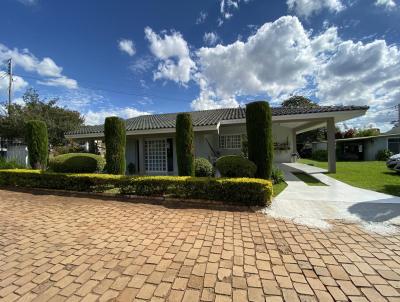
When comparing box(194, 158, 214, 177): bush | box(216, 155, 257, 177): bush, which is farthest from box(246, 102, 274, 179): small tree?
box(194, 158, 214, 177): bush

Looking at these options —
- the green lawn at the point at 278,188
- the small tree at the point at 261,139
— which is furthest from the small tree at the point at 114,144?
the green lawn at the point at 278,188

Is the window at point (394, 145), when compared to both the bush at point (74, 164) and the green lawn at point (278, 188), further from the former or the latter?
the bush at point (74, 164)

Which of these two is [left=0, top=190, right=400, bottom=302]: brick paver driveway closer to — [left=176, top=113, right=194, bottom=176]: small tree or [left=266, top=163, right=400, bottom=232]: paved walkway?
[left=266, top=163, right=400, bottom=232]: paved walkway

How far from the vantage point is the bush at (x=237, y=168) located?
7.58m

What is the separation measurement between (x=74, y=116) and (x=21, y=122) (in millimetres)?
6039

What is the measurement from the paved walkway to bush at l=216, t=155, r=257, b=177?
1.28 m

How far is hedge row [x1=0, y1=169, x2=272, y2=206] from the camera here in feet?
20.6

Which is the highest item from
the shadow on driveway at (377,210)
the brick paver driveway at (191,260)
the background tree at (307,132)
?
the background tree at (307,132)

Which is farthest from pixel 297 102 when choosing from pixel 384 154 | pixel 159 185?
pixel 159 185

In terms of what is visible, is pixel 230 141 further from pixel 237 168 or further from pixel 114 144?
pixel 114 144

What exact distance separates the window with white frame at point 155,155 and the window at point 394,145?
22616 millimetres

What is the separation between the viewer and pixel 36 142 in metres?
11.1

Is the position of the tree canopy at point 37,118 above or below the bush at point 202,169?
above

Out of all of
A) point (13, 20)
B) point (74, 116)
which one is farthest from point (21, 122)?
point (13, 20)
